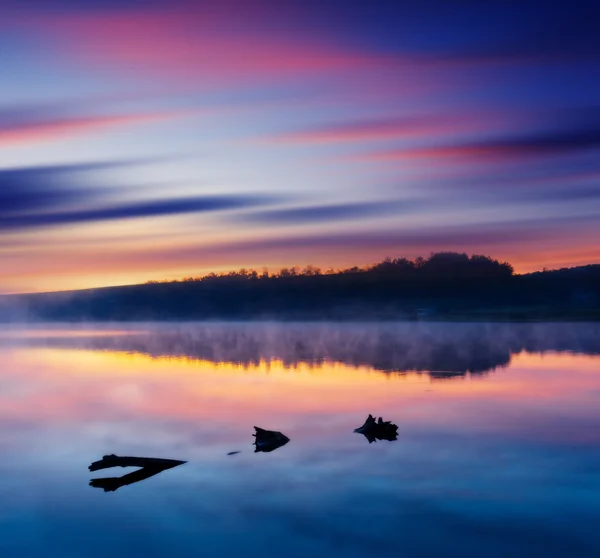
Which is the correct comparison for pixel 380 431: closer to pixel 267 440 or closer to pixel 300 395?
pixel 267 440

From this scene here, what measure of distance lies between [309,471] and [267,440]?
3307 millimetres

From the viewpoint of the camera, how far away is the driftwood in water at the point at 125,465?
691 inches

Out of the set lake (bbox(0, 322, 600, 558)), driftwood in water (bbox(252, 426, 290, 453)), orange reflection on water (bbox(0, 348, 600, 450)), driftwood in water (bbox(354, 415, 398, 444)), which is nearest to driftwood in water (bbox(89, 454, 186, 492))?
lake (bbox(0, 322, 600, 558))

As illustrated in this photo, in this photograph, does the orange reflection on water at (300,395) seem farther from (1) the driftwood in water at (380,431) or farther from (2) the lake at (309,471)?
(1) the driftwood in water at (380,431)

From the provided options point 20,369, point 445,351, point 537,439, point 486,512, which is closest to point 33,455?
point 486,512

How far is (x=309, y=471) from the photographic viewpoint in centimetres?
1895

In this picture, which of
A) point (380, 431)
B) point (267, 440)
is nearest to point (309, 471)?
point (267, 440)

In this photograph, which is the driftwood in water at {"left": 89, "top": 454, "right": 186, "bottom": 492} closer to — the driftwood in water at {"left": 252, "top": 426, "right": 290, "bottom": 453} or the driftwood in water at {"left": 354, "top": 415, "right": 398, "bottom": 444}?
the driftwood in water at {"left": 252, "top": 426, "right": 290, "bottom": 453}

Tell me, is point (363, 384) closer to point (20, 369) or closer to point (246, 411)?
point (246, 411)

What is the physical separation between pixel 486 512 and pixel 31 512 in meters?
9.22

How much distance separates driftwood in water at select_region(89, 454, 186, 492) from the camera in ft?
57.6

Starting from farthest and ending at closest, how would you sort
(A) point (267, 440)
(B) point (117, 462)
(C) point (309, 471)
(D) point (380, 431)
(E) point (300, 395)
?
1. (E) point (300, 395)
2. (D) point (380, 431)
3. (A) point (267, 440)
4. (C) point (309, 471)
5. (B) point (117, 462)

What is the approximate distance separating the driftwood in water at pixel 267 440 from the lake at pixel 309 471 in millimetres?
446

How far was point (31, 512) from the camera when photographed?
1580 cm
